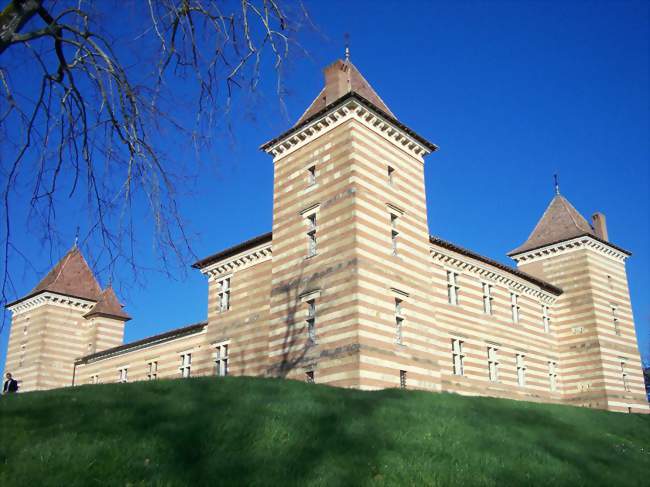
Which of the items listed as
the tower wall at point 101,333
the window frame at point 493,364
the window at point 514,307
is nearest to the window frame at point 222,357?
the window frame at point 493,364

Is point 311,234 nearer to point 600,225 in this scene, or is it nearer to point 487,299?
point 487,299

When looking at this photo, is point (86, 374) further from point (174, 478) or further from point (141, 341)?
point (174, 478)

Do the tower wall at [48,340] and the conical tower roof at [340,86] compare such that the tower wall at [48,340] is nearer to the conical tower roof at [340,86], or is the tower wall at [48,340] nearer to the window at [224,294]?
the window at [224,294]

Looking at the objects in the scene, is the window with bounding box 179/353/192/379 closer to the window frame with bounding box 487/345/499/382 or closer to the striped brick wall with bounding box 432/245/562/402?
the striped brick wall with bounding box 432/245/562/402

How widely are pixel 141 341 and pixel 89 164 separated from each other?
31626 mm

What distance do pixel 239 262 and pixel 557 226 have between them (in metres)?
20.6

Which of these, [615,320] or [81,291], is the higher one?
[81,291]

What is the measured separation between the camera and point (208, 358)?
31.2 m

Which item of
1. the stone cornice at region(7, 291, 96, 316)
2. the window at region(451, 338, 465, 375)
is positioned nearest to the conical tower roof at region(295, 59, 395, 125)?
the window at region(451, 338, 465, 375)

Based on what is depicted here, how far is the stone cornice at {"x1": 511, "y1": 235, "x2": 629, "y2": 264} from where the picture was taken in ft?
118

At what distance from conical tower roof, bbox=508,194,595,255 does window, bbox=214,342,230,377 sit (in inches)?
781

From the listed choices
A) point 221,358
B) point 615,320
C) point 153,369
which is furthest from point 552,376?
point 153,369

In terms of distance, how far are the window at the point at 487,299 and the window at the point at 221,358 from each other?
13.6 metres

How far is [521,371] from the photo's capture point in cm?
3250
